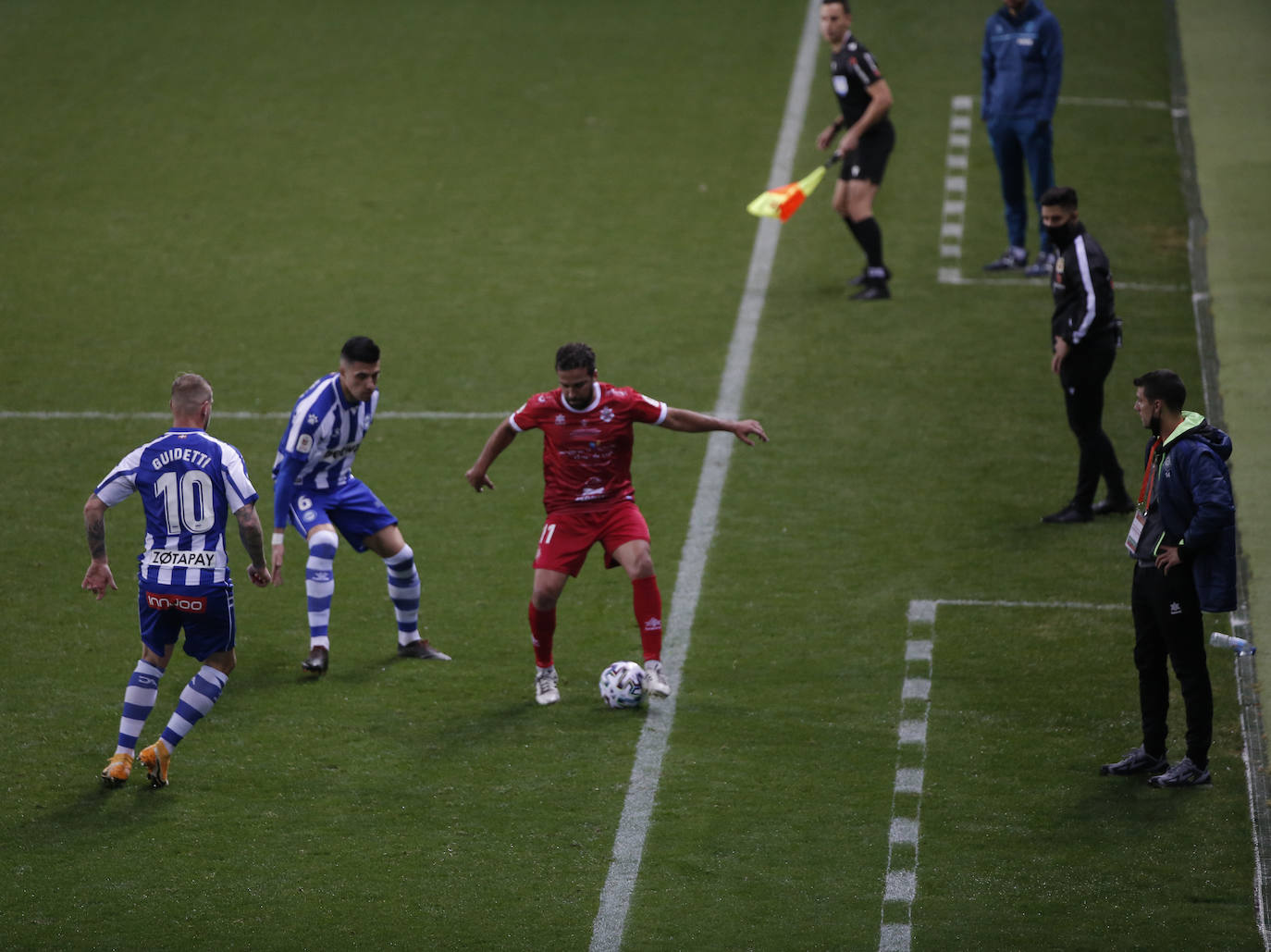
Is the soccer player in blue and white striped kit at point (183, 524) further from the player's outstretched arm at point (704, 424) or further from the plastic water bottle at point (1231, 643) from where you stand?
the plastic water bottle at point (1231, 643)

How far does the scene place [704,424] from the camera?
8.47 m

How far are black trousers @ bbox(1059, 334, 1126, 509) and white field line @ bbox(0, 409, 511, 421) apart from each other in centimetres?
424

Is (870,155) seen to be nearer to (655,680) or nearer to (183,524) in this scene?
(655,680)

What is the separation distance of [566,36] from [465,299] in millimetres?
7279

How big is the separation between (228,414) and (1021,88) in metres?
7.49

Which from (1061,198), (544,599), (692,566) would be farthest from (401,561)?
(1061,198)

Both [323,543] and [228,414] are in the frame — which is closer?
[323,543]

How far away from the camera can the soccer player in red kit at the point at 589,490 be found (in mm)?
8461

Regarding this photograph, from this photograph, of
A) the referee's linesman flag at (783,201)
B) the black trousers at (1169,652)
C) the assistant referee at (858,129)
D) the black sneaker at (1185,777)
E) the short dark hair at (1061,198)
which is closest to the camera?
the black trousers at (1169,652)

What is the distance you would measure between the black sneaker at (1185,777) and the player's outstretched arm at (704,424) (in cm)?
256

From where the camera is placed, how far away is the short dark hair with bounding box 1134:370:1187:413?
733 centimetres

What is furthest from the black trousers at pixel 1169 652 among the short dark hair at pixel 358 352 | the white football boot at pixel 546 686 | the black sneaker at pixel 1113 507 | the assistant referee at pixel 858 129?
the assistant referee at pixel 858 129

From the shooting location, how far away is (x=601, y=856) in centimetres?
724

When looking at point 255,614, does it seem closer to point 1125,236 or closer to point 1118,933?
point 1118,933
